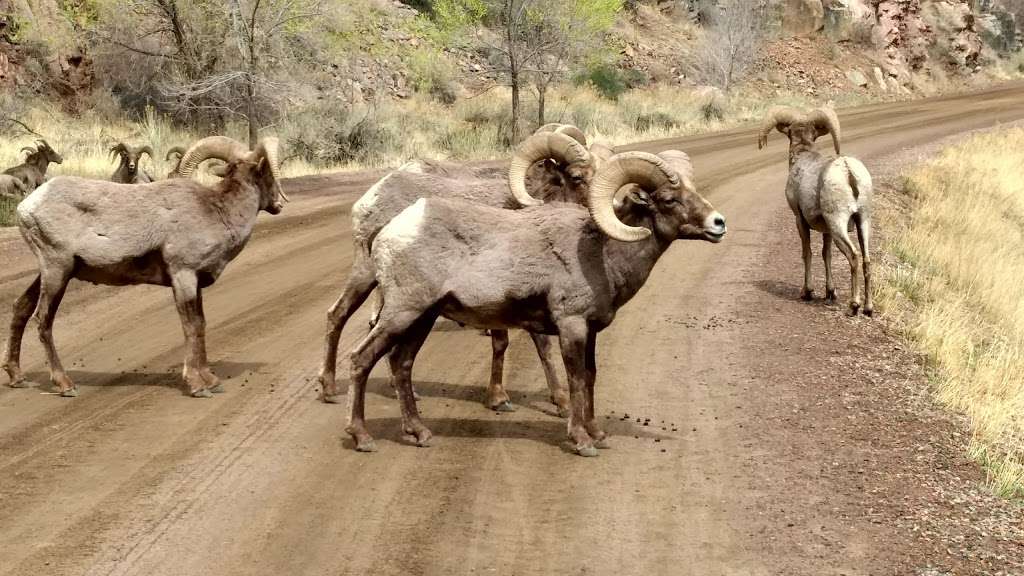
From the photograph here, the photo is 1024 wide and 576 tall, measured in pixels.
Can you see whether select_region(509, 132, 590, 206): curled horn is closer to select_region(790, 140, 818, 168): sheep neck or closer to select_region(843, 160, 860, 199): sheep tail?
select_region(843, 160, 860, 199): sheep tail

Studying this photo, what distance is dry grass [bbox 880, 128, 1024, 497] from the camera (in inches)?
375

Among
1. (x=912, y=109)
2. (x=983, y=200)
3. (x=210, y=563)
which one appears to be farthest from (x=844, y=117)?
(x=210, y=563)

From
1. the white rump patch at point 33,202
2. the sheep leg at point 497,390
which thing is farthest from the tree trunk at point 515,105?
Result: the white rump patch at point 33,202

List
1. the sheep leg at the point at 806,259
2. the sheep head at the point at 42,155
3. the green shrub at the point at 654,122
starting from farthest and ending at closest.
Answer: the green shrub at the point at 654,122
the sheep head at the point at 42,155
the sheep leg at the point at 806,259

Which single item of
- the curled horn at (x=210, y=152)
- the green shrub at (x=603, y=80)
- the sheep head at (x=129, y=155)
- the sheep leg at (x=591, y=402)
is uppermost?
the curled horn at (x=210, y=152)

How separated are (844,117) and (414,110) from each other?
1451 centimetres

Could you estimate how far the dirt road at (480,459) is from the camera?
6.71 metres

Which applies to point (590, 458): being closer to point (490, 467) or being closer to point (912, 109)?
point (490, 467)

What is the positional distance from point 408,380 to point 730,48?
128 feet

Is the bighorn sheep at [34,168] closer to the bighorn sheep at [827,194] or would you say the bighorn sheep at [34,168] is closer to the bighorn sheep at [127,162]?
the bighorn sheep at [127,162]

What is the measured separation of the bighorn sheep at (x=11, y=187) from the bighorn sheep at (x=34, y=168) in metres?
0.14

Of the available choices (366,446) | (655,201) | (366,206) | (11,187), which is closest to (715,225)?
(655,201)

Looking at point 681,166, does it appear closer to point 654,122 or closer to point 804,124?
point 804,124

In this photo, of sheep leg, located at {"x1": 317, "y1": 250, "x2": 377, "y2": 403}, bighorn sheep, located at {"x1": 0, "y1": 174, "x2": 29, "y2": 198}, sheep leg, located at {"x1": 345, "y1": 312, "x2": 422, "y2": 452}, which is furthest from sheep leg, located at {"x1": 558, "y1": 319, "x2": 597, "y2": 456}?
bighorn sheep, located at {"x1": 0, "y1": 174, "x2": 29, "y2": 198}
